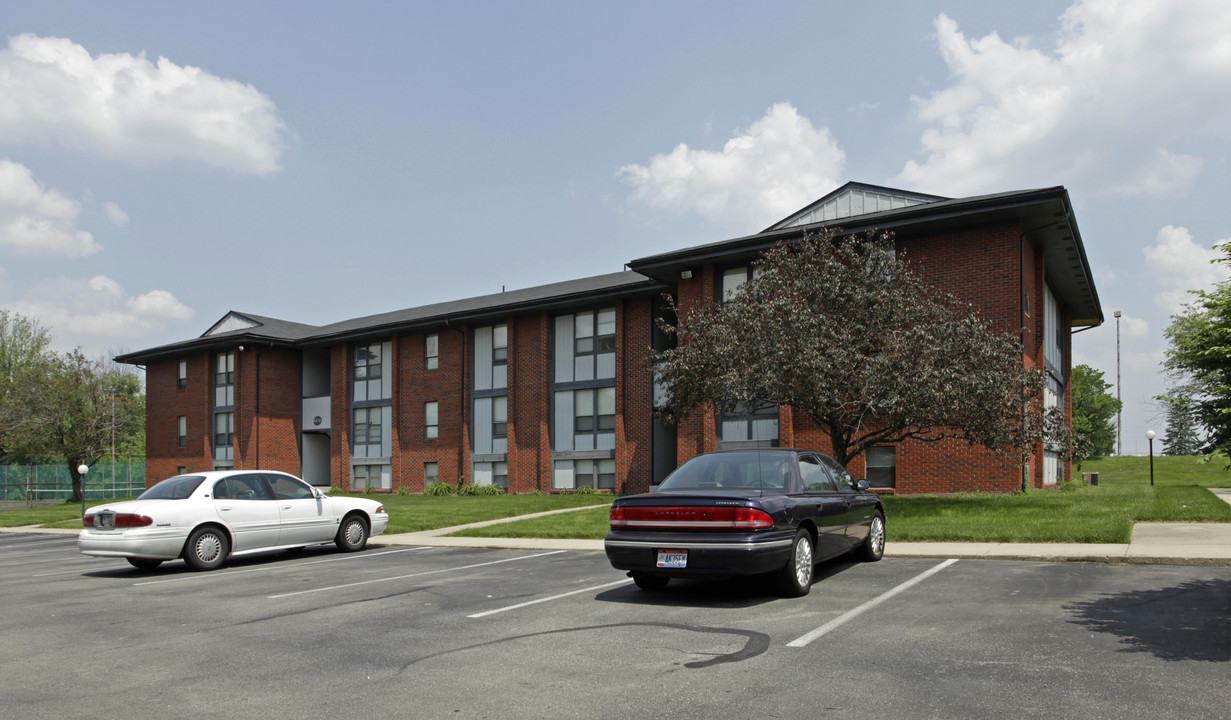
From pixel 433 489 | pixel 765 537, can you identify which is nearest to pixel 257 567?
pixel 765 537

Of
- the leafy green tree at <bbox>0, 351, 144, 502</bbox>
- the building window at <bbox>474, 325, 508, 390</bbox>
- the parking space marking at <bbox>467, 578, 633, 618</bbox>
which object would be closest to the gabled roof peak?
the building window at <bbox>474, 325, 508, 390</bbox>

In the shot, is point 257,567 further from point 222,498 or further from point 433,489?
point 433,489

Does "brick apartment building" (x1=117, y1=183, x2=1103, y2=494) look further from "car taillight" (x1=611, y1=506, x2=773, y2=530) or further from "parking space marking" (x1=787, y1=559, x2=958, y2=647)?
"car taillight" (x1=611, y1=506, x2=773, y2=530)

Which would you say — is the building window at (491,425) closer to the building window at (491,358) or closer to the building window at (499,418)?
the building window at (499,418)

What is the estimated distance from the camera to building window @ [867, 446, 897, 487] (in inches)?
920

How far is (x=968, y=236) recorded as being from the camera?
72.7 feet

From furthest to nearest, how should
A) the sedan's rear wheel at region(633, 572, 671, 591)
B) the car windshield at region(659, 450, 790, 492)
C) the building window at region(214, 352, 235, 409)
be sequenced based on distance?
1. the building window at region(214, 352, 235, 409)
2. the sedan's rear wheel at region(633, 572, 671, 591)
3. the car windshield at region(659, 450, 790, 492)

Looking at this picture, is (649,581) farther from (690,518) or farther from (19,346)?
(19,346)

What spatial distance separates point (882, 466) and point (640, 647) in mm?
18380

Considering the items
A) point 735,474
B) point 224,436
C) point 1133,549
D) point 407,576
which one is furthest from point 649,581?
point 224,436

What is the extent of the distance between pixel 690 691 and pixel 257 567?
389 inches

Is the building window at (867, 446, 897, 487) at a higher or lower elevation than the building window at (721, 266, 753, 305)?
lower

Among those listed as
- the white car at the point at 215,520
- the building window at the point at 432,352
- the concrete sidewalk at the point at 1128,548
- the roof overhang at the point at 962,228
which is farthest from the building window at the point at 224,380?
the concrete sidewalk at the point at 1128,548

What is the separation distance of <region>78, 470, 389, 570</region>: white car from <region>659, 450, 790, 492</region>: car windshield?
737 cm
